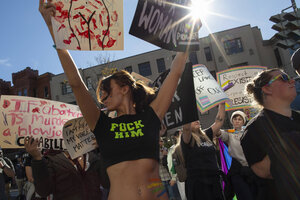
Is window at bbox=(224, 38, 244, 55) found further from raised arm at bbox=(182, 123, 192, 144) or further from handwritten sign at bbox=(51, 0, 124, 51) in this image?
handwritten sign at bbox=(51, 0, 124, 51)

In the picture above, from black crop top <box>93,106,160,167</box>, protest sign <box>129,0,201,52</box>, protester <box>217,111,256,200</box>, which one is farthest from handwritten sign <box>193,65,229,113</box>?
black crop top <box>93,106,160,167</box>

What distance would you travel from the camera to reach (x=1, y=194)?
17.0ft

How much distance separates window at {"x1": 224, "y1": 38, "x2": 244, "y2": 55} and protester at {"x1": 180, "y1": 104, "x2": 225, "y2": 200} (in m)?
23.2

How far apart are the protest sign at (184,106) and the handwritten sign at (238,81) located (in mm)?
3112

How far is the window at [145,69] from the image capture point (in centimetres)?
2728

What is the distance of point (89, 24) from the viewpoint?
2.08 m

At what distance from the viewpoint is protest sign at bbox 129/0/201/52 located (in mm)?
1967

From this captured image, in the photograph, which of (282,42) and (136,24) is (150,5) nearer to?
(136,24)

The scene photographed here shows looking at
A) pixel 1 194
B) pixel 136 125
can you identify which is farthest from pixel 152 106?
pixel 1 194

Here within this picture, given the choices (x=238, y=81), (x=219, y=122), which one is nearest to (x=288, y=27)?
(x=238, y=81)

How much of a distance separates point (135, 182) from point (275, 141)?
112 cm

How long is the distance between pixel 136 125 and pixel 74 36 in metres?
0.88

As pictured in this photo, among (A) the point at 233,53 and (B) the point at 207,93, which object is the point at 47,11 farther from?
(A) the point at 233,53

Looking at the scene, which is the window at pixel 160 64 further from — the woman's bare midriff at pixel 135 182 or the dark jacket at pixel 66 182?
the woman's bare midriff at pixel 135 182
